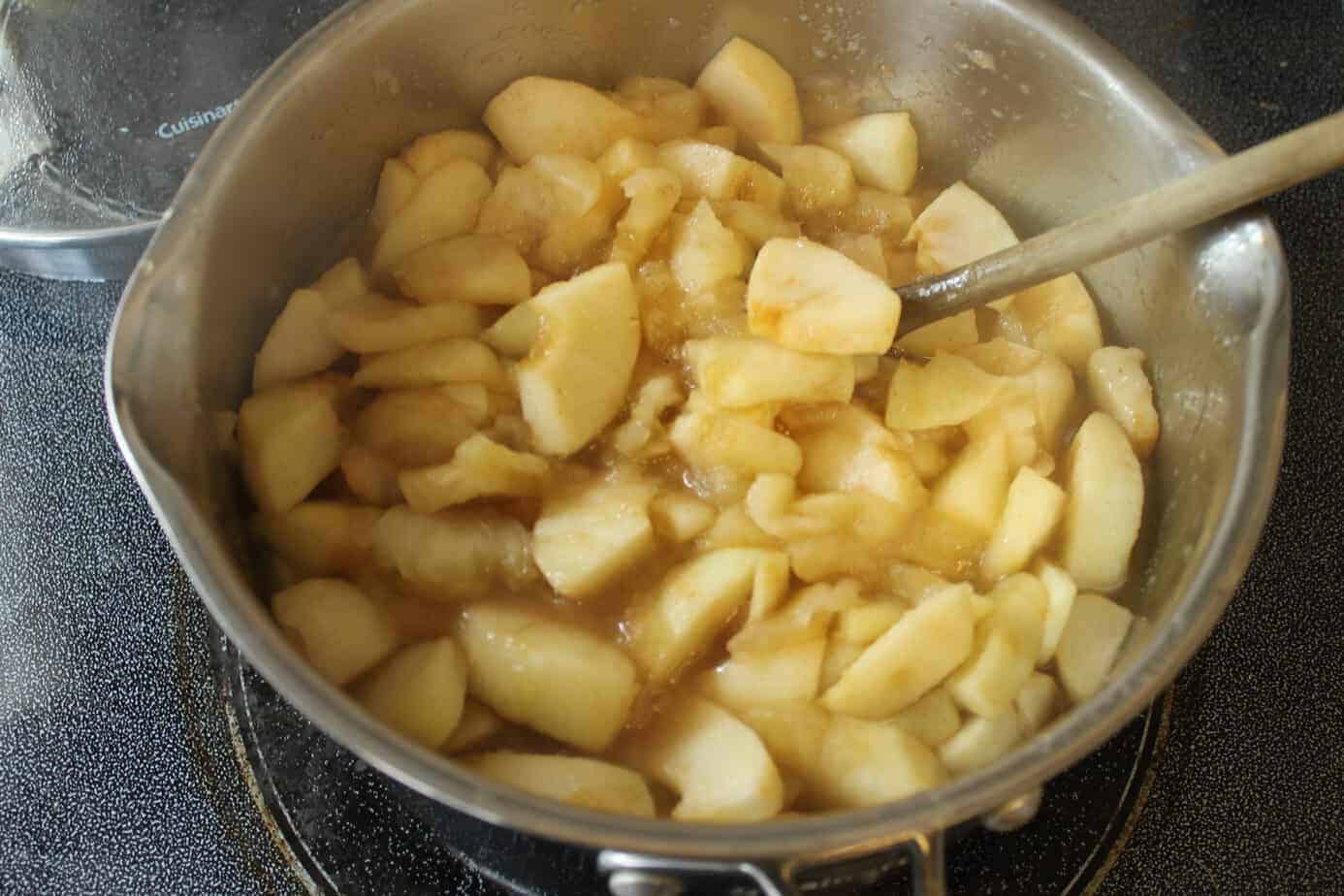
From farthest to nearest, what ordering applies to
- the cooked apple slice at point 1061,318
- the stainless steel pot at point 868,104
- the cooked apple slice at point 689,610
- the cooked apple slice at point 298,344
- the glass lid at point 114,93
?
the glass lid at point 114,93 → the cooked apple slice at point 1061,318 → the cooked apple slice at point 298,344 → the cooked apple slice at point 689,610 → the stainless steel pot at point 868,104

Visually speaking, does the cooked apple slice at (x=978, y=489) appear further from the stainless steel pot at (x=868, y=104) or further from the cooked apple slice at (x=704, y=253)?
the cooked apple slice at (x=704, y=253)

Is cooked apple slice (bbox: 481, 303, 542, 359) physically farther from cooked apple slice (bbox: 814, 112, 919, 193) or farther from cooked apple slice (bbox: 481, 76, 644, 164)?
cooked apple slice (bbox: 814, 112, 919, 193)

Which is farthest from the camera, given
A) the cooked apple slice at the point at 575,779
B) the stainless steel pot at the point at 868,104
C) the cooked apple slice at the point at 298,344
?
the cooked apple slice at the point at 298,344

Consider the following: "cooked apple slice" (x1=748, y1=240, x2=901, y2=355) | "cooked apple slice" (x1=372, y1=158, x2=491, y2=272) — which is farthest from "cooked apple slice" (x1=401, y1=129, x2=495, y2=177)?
"cooked apple slice" (x1=748, y1=240, x2=901, y2=355)

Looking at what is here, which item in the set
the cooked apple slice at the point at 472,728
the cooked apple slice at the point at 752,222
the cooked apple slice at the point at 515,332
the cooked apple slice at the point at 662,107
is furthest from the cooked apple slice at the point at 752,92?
the cooked apple slice at the point at 472,728

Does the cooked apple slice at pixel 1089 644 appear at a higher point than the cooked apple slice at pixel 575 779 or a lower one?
lower

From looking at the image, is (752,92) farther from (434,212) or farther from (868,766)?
(868,766)

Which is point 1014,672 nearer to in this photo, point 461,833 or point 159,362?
point 461,833
